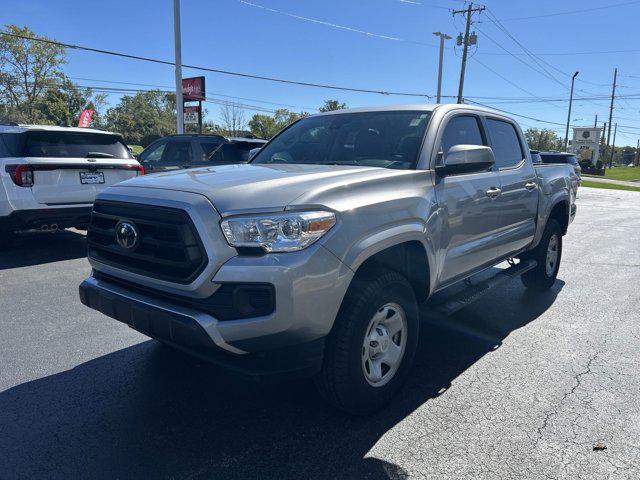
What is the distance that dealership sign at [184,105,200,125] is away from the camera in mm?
21516

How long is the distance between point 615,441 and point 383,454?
135 centimetres

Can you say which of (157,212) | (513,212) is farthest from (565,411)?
(157,212)

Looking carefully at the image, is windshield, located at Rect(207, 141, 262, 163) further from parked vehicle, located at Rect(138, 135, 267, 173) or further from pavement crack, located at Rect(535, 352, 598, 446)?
pavement crack, located at Rect(535, 352, 598, 446)

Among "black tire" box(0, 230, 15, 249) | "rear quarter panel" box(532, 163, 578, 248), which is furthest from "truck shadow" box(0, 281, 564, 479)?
"black tire" box(0, 230, 15, 249)

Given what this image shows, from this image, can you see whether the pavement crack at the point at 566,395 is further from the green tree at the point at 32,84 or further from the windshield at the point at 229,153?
the green tree at the point at 32,84

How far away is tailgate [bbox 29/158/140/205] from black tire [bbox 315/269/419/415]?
545 cm

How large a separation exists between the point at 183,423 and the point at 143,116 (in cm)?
9469

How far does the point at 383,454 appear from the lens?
8.77 ft

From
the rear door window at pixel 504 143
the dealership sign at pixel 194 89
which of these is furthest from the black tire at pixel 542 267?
the dealership sign at pixel 194 89

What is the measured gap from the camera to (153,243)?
276cm

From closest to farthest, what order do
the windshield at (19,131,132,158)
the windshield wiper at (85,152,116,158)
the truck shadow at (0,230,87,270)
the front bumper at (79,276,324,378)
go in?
the front bumper at (79,276,324,378) → the windshield at (19,131,132,158) → the truck shadow at (0,230,87,270) → the windshield wiper at (85,152,116,158)

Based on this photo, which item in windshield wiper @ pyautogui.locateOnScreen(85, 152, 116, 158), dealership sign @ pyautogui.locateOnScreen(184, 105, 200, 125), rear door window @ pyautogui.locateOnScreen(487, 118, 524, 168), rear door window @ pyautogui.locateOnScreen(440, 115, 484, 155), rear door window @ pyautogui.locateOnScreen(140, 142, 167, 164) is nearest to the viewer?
rear door window @ pyautogui.locateOnScreen(440, 115, 484, 155)

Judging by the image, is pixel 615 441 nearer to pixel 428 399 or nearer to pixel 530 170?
pixel 428 399

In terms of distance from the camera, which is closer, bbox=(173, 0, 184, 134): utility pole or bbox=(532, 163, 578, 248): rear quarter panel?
bbox=(532, 163, 578, 248): rear quarter panel
